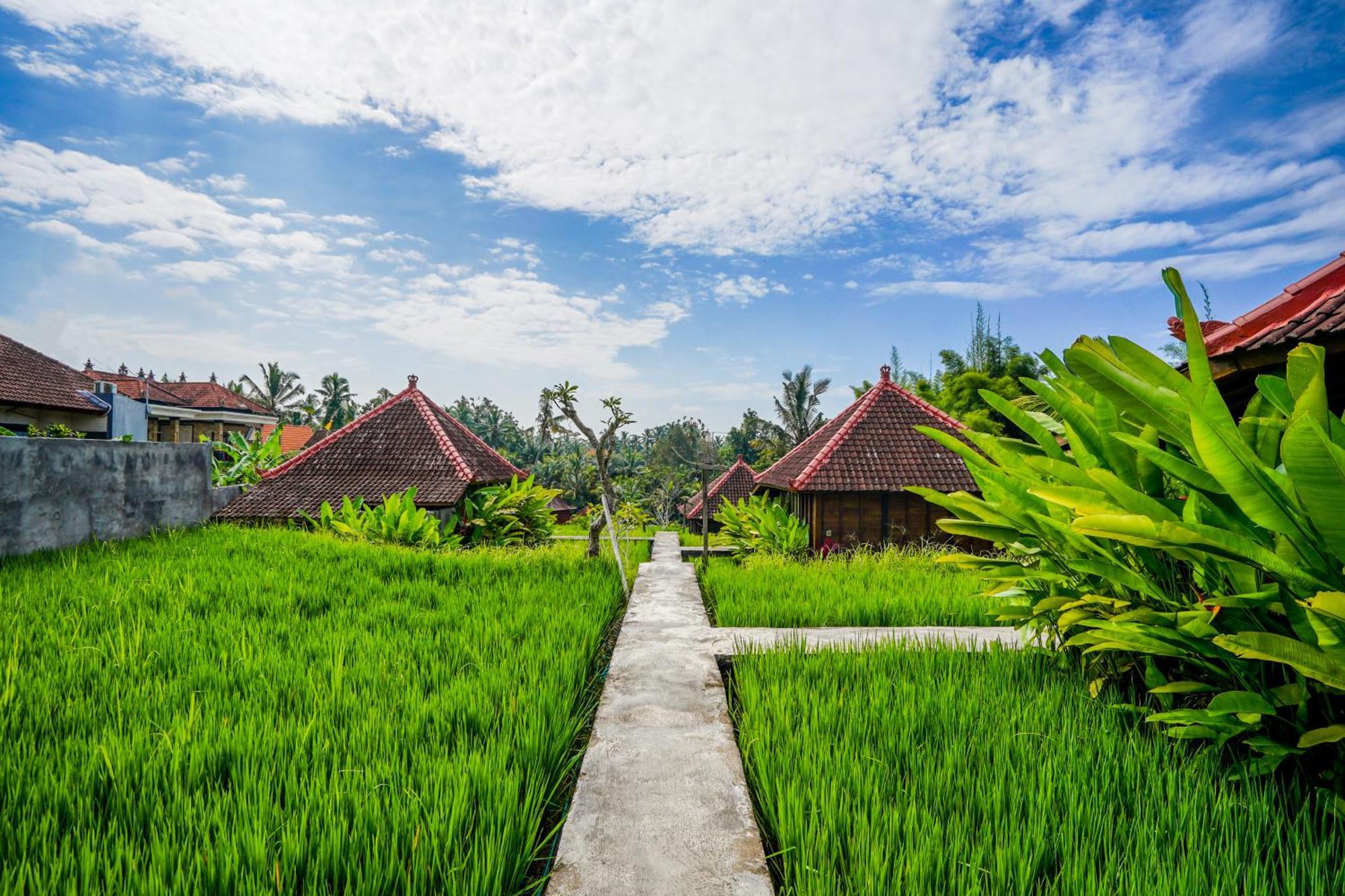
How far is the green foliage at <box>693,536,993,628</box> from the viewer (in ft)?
16.2

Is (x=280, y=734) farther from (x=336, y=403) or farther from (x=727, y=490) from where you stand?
(x=336, y=403)

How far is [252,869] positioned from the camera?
1648mm

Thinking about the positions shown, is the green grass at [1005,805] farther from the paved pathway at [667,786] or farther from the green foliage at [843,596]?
the green foliage at [843,596]

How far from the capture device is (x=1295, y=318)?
2.54 m

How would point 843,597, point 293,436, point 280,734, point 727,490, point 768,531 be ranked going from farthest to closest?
point 293,436 < point 727,490 < point 768,531 < point 843,597 < point 280,734

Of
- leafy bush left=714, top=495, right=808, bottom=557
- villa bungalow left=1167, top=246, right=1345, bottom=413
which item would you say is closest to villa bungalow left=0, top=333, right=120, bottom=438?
leafy bush left=714, top=495, right=808, bottom=557

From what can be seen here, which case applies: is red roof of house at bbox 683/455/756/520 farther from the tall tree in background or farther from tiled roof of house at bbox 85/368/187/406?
tiled roof of house at bbox 85/368/187/406

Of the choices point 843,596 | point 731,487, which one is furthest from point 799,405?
point 843,596

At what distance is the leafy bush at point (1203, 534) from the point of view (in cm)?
164

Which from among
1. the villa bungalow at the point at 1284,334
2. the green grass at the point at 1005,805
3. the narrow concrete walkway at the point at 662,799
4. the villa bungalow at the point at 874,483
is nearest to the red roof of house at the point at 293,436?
the villa bungalow at the point at 874,483

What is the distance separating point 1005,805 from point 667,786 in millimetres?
1177

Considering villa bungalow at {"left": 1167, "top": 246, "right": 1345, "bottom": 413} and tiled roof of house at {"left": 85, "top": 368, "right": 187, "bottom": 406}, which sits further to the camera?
tiled roof of house at {"left": 85, "top": 368, "right": 187, "bottom": 406}

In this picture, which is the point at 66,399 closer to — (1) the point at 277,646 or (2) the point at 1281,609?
(1) the point at 277,646

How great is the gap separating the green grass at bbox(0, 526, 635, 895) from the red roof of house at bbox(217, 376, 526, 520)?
641 centimetres
